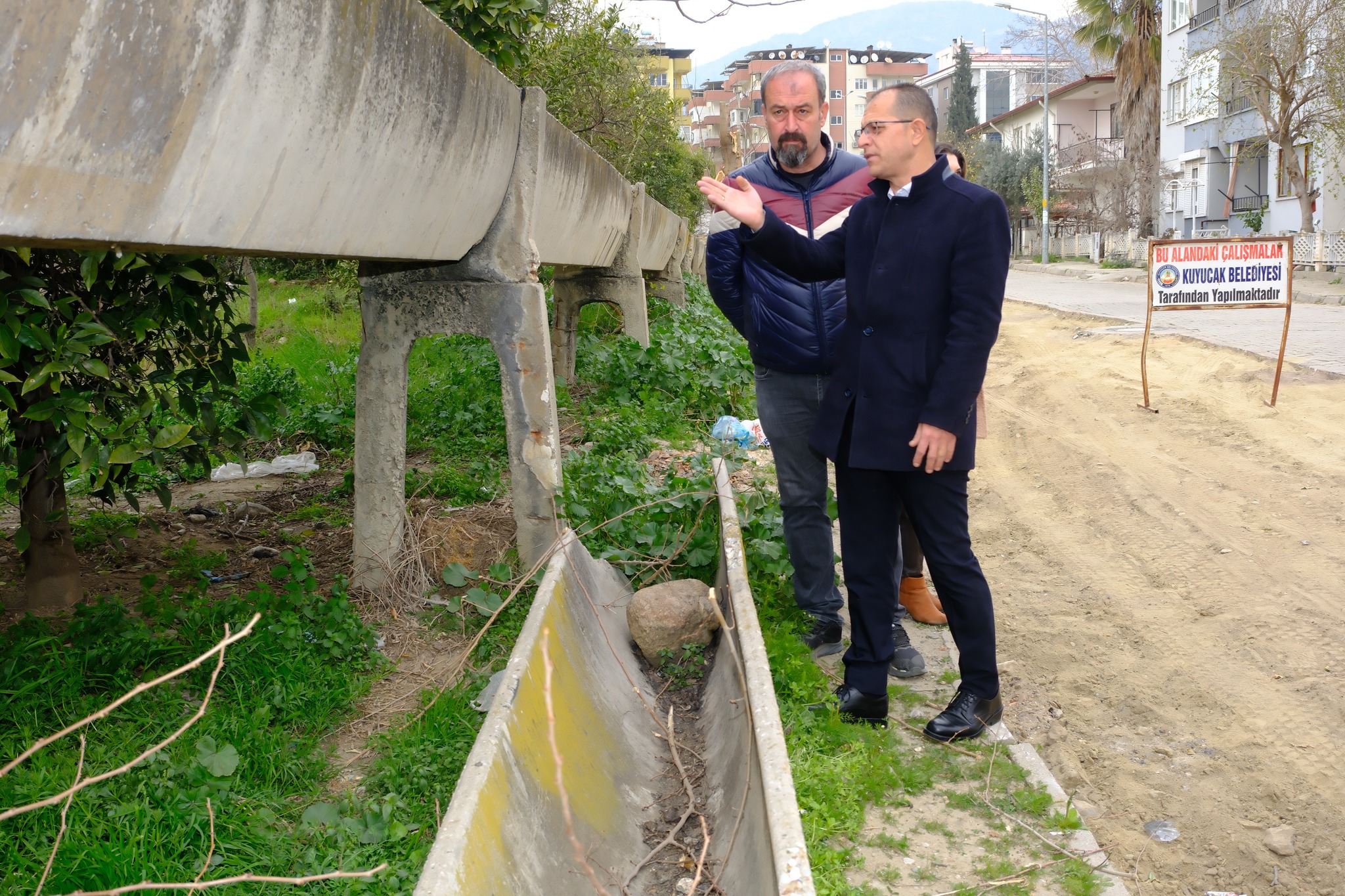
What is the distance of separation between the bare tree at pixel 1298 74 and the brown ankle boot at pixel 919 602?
21.7 m

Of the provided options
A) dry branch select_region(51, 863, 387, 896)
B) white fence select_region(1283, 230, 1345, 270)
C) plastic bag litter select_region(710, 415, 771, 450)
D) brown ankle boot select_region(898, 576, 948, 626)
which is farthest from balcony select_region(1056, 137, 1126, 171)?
dry branch select_region(51, 863, 387, 896)

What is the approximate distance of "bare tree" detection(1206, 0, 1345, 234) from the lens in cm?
2225

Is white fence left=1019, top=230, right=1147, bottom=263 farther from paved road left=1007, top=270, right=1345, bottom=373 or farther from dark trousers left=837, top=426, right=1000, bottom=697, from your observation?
dark trousers left=837, top=426, right=1000, bottom=697

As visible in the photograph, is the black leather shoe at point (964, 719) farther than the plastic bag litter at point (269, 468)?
No

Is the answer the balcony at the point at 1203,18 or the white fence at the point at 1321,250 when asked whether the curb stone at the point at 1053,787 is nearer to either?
the white fence at the point at 1321,250

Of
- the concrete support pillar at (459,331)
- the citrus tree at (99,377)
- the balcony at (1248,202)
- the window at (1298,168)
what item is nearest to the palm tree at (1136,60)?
the balcony at (1248,202)

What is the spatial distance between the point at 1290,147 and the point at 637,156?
16.9m

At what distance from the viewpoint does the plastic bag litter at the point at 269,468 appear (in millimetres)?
6980

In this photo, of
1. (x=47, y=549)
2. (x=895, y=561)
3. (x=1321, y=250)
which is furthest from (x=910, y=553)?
(x=1321, y=250)

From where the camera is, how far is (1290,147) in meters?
24.7

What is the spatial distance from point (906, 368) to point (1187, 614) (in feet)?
8.59

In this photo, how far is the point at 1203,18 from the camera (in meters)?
32.6

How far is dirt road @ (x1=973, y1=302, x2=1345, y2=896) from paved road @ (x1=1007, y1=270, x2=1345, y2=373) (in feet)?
5.69

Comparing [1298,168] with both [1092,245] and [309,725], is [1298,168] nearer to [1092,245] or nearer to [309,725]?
[1092,245]
